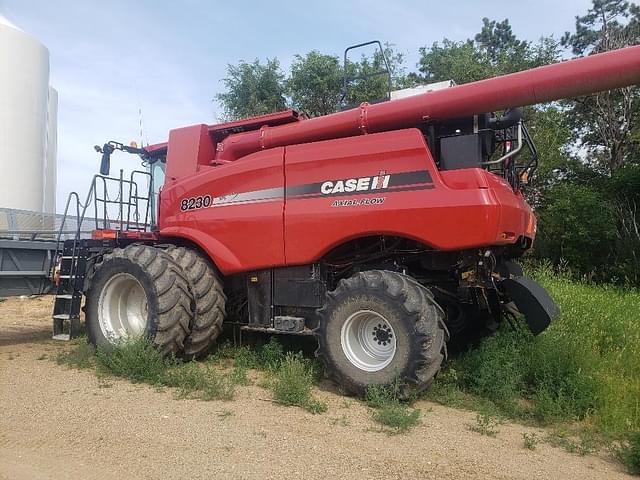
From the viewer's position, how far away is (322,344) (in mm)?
5832

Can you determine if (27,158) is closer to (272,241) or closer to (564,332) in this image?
(272,241)

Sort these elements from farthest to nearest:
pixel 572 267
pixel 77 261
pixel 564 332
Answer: pixel 572 267 → pixel 77 261 → pixel 564 332

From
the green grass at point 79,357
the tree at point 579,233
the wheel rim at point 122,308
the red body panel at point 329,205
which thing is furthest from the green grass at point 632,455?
the tree at point 579,233

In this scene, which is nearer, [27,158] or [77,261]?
[77,261]

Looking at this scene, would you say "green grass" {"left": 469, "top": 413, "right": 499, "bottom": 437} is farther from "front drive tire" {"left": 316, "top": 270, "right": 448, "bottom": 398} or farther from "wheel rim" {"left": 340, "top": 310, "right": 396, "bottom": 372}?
"wheel rim" {"left": 340, "top": 310, "right": 396, "bottom": 372}

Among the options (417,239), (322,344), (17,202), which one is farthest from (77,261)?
(17,202)

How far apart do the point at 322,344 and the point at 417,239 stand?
144 cm

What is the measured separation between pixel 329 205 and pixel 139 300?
118 inches

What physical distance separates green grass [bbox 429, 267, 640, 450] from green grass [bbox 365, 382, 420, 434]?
0.59m

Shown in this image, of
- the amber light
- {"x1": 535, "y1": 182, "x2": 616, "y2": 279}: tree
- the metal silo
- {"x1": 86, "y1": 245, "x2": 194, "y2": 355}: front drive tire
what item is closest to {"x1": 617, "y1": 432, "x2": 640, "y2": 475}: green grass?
{"x1": 86, "y1": 245, "x2": 194, "y2": 355}: front drive tire

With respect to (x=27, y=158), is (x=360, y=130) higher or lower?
lower

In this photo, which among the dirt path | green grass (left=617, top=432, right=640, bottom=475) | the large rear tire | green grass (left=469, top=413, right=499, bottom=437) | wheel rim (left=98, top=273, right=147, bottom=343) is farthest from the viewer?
wheel rim (left=98, top=273, right=147, bottom=343)

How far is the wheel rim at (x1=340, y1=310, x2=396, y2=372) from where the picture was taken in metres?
5.66

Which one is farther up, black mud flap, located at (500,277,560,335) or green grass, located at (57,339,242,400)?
black mud flap, located at (500,277,560,335)
